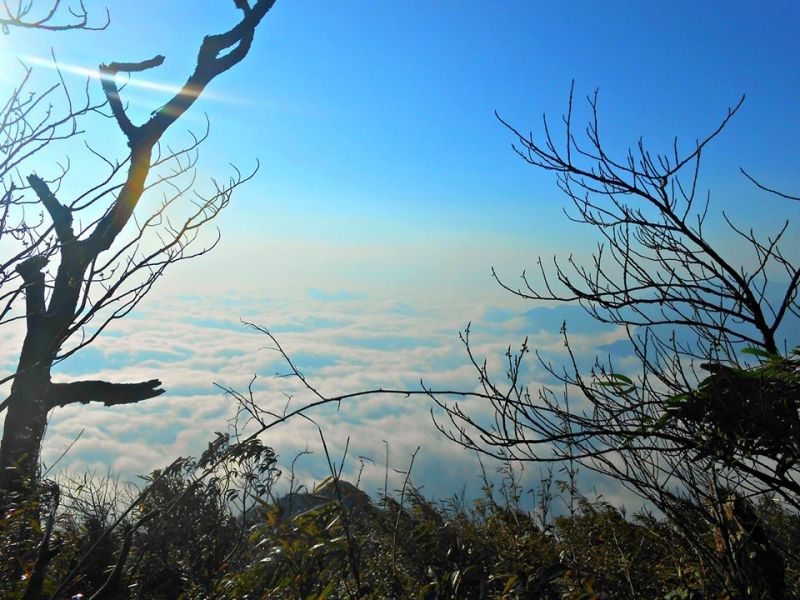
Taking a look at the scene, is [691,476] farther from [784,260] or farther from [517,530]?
[517,530]

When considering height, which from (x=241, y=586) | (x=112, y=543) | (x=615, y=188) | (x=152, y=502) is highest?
(x=615, y=188)

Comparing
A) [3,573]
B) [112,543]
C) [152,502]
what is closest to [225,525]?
[152,502]

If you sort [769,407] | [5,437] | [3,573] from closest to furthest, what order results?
[769,407] < [3,573] < [5,437]

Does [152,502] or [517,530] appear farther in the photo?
[152,502]

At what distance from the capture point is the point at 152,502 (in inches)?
259

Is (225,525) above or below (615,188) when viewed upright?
below

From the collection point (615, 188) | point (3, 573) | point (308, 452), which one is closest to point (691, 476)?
point (615, 188)

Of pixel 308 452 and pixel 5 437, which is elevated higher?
pixel 5 437

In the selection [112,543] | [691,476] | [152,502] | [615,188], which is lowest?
[691,476]

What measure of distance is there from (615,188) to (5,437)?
255 inches

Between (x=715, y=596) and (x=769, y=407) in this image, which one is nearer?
(x=769, y=407)

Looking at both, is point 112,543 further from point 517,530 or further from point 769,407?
point 769,407

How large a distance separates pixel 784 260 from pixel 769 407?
156 centimetres

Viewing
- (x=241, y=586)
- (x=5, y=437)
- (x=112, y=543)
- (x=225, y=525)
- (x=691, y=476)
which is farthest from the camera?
(x=5, y=437)
